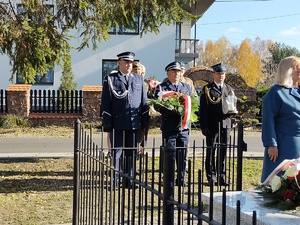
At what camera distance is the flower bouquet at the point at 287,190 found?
117 inches

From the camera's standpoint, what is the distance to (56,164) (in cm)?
958

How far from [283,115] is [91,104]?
14499 millimetres

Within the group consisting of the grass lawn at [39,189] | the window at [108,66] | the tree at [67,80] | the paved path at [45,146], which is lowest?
the grass lawn at [39,189]

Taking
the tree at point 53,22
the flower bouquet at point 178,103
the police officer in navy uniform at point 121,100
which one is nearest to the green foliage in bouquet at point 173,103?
the flower bouquet at point 178,103

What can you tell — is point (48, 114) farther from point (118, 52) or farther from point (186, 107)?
point (186, 107)

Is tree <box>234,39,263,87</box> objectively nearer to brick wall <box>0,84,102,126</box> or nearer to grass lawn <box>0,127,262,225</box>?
brick wall <box>0,84,102,126</box>

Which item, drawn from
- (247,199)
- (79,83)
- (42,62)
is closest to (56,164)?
(42,62)

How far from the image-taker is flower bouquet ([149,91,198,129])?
687cm

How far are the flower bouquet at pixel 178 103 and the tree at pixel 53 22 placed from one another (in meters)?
2.91

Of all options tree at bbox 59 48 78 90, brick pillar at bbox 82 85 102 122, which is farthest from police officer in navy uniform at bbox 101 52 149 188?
tree at bbox 59 48 78 90

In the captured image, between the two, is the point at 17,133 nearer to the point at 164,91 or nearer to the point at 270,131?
the point at 164,91

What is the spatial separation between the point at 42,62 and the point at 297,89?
579 centimetres

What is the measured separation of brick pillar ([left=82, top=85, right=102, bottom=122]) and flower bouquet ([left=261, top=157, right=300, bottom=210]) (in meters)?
15.6

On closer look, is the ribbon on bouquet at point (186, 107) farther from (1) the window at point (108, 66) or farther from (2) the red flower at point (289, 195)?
(1) the window at point (108, 66)
